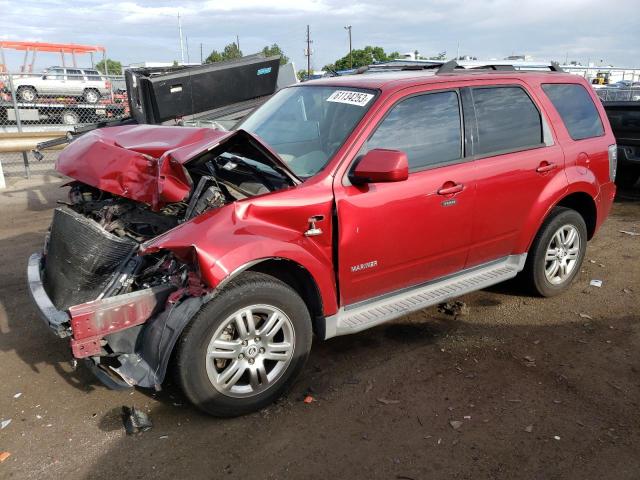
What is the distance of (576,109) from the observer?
4.72m

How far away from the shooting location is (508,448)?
2906 mm

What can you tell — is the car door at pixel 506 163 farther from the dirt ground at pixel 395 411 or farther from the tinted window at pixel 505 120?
the dirt ground at pixel 395 411

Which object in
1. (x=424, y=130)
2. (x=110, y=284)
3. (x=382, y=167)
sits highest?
(x=424, y=130)

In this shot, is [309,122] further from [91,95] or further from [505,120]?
[91,95]

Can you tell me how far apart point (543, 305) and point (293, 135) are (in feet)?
8.88

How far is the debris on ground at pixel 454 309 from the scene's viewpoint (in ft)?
14.9

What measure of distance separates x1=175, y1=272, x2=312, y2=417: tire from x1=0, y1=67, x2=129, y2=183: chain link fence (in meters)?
9.86

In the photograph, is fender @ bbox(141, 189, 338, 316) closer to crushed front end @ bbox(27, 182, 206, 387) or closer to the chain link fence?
crushed front end @ bbox(27, 182, 206, 387)

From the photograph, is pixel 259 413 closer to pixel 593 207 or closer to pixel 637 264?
pixel 593 207

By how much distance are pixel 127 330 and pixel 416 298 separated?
197 cm

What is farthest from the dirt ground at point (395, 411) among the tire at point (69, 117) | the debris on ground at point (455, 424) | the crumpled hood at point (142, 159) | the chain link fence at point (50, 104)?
the tire at point (69, 117)

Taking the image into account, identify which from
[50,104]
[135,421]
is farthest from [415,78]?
[50,104]

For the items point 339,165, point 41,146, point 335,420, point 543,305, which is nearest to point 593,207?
point 543,305

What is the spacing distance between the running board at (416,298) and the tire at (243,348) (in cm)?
31
